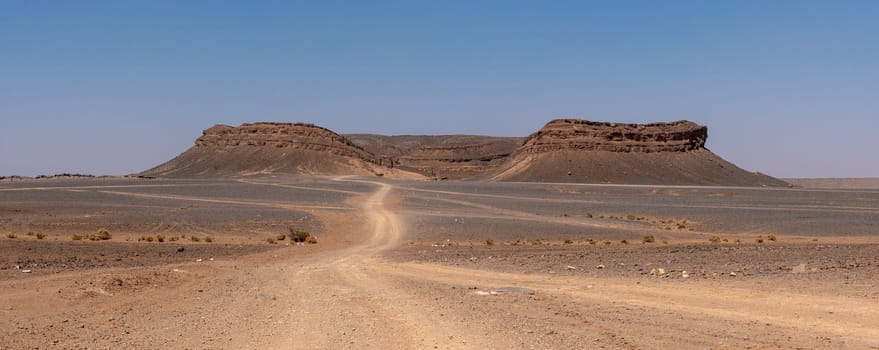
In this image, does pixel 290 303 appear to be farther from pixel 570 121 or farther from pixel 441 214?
pixel 570 121

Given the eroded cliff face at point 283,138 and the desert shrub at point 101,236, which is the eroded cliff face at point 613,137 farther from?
the desert shrub at point 101,236

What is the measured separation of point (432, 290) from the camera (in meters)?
14.1

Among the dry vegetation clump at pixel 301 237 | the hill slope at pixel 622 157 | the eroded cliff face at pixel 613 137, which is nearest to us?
the dry vegetation clump at pixel 301 237

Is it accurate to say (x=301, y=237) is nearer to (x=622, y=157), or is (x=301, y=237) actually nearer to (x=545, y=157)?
(x=545, y=157)

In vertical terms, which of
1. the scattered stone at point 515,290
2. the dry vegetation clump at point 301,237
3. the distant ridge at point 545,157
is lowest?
the dry vegetation clump at point 301,237

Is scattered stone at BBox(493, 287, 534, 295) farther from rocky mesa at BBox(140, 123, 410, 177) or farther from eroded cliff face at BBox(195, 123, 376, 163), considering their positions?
eroded cliff face at BBox(195, 123, 376, 163)

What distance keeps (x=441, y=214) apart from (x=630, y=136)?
109572 millimetres

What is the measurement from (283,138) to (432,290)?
14702 centimetres

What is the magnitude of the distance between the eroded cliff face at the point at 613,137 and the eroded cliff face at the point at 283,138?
38162mm

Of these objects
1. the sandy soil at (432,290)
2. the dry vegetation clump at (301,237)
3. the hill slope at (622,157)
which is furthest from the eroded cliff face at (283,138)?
the dry vegetation clump at (301,237)

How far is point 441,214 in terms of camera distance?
41125mm

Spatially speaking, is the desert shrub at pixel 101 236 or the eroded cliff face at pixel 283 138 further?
the eroded cliff face at pixel 283 138

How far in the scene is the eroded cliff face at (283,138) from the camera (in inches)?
6142

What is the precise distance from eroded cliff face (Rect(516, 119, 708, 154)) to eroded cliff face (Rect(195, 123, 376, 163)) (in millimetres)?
38162
